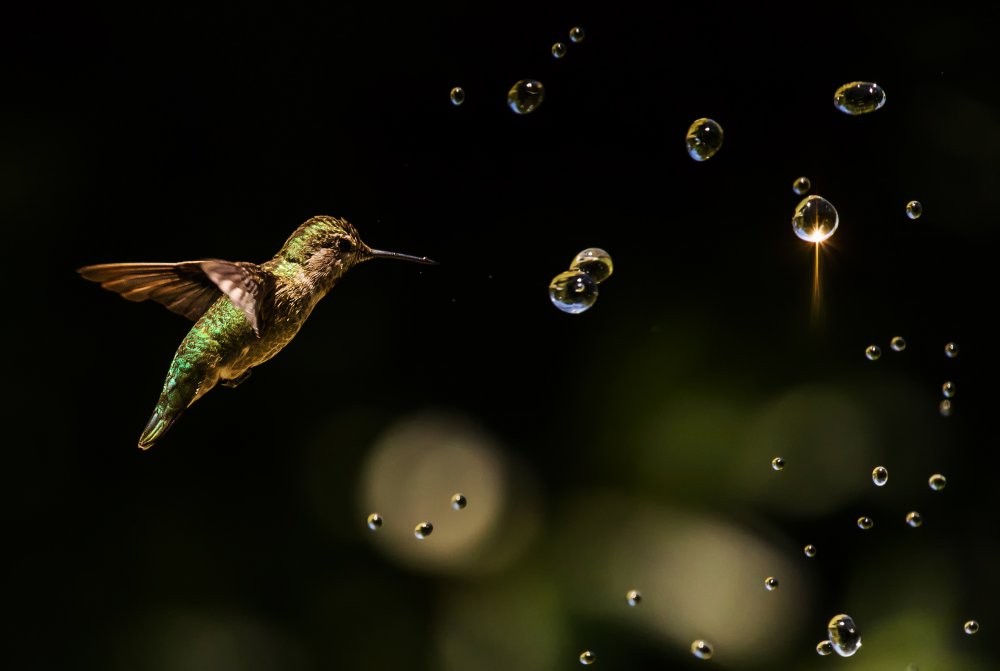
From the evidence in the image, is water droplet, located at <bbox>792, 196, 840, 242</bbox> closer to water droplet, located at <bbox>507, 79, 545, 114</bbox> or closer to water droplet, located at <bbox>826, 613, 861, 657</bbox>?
water droplet, located at <bbox>507, 79, 545, 114</bbox>

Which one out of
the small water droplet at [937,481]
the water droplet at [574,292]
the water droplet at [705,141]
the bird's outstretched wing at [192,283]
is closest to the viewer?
the bird's outstretched wing at [192,283]

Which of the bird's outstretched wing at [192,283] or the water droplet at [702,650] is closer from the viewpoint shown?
the bird's outstretched wing at [192,283]

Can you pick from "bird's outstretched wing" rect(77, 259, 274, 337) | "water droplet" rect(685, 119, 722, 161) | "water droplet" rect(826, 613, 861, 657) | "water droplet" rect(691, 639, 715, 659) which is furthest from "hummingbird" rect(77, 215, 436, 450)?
"water droplet" rect(691, 639, 715, 659)

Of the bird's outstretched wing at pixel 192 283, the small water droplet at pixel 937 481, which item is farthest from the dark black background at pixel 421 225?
the bird's outstretched wing at pixel 192 283

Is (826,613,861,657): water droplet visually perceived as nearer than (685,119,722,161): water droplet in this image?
No

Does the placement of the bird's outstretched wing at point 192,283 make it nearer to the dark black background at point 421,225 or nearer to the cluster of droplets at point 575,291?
the cluster of droplets at point 575,291

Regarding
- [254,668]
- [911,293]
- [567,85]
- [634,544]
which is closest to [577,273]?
[567,85]

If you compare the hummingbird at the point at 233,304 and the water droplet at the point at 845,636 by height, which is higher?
the hummingbird at the point at 233,304
